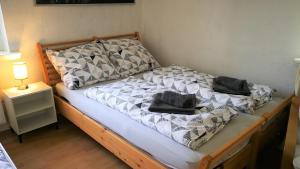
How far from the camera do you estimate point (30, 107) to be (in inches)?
102

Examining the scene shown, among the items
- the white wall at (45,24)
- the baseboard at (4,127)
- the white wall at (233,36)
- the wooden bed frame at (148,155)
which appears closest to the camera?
the wooden bed frame at (148,155)

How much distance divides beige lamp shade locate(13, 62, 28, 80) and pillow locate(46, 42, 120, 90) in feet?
1.00

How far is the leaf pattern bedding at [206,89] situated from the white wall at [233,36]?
1.02 feet

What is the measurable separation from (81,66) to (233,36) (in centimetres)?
169

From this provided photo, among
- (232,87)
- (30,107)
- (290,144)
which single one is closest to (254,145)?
(290,144)

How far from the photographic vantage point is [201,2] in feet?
9.32

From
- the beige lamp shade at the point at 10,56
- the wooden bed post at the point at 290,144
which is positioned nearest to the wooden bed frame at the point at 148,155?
the wooden bed post at the point at 290,144

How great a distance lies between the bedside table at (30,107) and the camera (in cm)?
242

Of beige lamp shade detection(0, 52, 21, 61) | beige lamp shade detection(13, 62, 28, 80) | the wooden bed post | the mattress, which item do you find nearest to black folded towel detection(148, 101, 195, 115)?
the mattress

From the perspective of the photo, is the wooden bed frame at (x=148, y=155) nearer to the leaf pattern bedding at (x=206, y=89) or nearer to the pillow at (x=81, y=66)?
the leaf pattern bedding at (x=206, y=89)

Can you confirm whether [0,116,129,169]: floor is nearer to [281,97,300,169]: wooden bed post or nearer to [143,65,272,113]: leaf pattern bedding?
[143,65,272,113]: leaf pattern bedding

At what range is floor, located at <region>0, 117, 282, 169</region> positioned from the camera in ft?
7.09

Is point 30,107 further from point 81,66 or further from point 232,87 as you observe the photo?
point 232,87

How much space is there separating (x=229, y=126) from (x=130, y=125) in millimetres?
731
